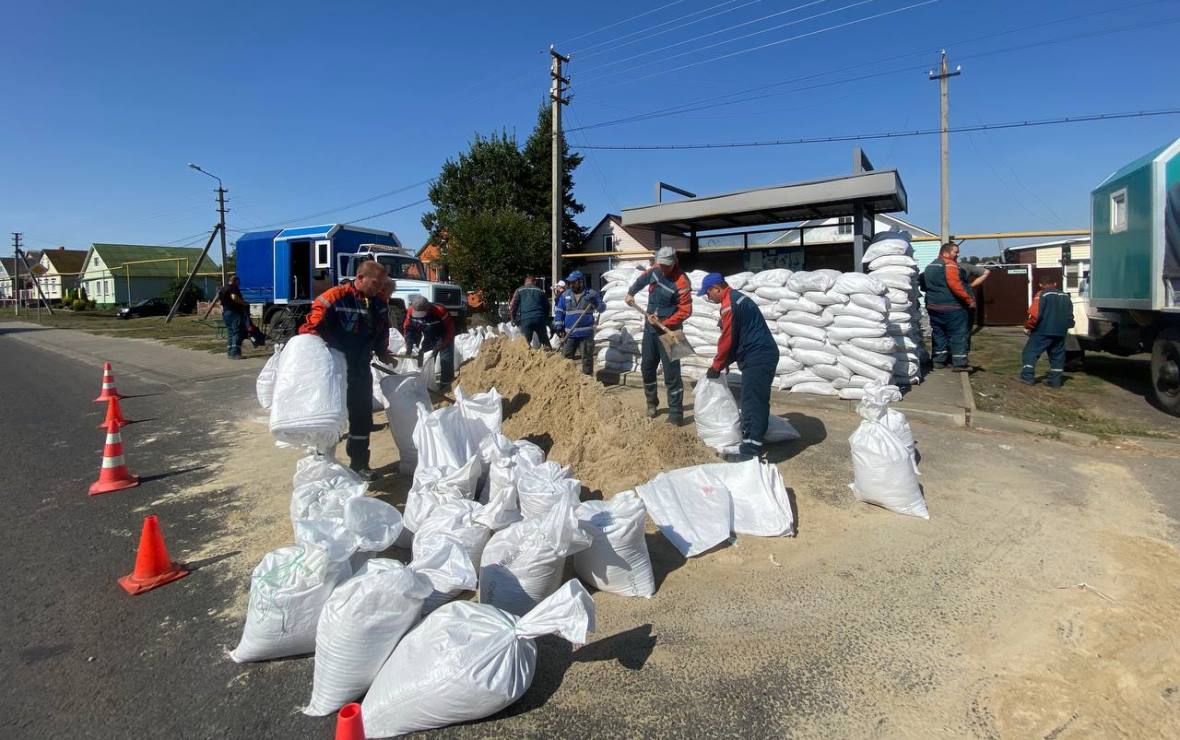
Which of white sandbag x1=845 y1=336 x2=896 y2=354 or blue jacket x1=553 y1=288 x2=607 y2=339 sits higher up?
blue jacket x1=553 y1=288 x2=607 y2=339

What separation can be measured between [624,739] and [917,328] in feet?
23.5

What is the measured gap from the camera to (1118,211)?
7684 millimetres

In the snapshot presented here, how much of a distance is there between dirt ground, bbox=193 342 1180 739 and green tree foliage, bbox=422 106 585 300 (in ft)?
71.5

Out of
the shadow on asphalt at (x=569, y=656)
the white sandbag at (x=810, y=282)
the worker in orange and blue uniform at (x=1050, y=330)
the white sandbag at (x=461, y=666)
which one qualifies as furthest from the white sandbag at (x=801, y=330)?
the white sandbag at (x=461, y=666)

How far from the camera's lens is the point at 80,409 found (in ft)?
25.8

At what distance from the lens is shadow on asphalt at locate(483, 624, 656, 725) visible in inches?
89.0

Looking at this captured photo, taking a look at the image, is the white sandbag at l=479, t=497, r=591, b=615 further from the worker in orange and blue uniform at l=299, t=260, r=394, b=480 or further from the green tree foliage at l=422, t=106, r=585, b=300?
the green tree foliage at l=422, t=106, r=585, b=300

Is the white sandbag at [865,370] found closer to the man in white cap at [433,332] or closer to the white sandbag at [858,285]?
the white sandbag at [858,285]

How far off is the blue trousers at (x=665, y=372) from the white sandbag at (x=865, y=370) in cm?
204

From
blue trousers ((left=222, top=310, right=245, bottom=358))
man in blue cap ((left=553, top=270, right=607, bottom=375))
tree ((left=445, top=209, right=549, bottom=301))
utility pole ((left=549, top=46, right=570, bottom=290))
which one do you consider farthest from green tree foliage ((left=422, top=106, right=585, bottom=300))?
man in blue cap ((left=553, top=270, right=607, bottom=375))

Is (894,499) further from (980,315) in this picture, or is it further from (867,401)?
(980,315)

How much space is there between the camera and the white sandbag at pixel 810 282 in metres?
7.09

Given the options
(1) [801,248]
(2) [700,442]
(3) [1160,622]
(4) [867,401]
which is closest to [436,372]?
(2) [700,442]

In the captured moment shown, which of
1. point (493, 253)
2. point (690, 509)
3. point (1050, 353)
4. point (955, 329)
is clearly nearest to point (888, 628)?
point (690, 509)
